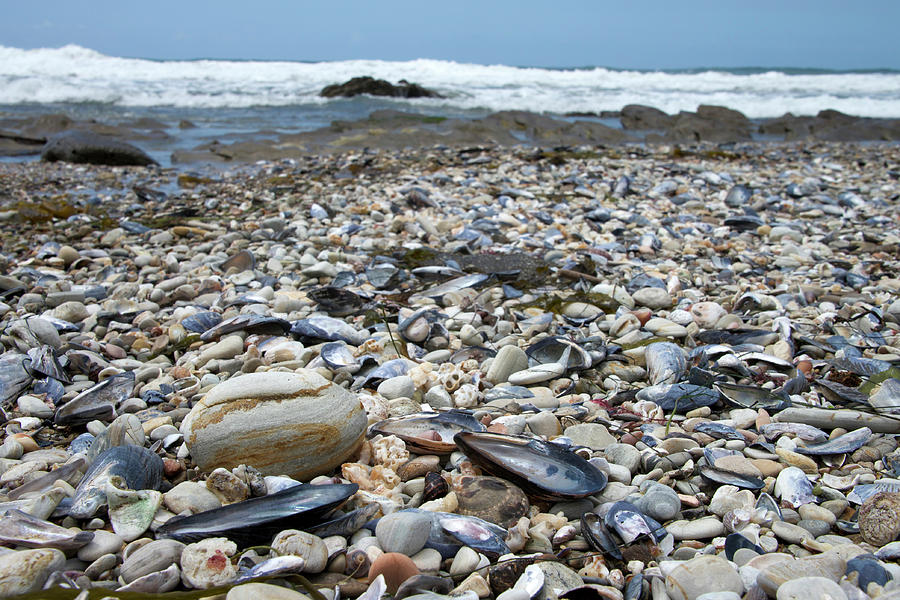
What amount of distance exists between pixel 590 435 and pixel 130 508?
1.69 m

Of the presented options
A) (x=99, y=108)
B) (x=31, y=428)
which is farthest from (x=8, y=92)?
(x=31, y=428)

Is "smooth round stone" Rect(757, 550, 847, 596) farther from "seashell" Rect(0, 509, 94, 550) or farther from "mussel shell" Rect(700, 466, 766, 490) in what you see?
"seashell" Rect(0, 509, 94, 550)

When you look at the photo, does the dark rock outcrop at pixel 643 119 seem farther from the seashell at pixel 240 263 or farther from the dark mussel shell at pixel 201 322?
the dark mussel shell at pixel 201 322

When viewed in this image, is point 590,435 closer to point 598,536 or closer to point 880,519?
point 598,536

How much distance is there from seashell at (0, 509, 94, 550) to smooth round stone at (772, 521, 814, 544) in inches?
83.1

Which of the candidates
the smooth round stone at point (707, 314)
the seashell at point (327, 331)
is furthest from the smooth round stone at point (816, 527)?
the seashell at point (327, 331)

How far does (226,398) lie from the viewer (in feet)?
7.08

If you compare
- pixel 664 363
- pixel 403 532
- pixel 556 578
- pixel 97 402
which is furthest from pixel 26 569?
pixel 664 363

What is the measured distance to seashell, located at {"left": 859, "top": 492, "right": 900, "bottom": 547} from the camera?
5.86ft

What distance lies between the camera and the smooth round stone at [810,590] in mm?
1520

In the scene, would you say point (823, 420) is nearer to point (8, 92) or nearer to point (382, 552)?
point (382, 552)

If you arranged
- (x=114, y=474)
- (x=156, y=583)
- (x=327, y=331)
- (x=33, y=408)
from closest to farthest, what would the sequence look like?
(x=156, y=583), (x=114, y=474), (x=33, y=408), (x=327, y=331)

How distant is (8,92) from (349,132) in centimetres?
1601

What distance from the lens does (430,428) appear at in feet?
7.94
